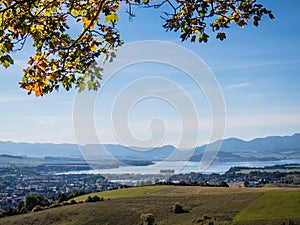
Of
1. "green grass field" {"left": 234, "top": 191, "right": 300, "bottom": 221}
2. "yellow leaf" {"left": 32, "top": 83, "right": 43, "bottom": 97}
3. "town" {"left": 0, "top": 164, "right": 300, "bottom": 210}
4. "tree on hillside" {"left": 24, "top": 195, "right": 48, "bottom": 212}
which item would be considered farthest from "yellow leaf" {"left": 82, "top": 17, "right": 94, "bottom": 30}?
"town" {"left": 0, "top": 164, "right": 300, "bottom": 210}

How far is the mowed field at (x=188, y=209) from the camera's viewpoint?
5206 cm

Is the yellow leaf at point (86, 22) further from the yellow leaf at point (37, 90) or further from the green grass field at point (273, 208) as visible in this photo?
the green grass field at point (273, 208)

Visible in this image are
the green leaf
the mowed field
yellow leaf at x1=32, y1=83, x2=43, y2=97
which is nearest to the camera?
the green leaf

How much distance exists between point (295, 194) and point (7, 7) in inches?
2512

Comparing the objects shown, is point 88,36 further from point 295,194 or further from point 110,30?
point 295,194

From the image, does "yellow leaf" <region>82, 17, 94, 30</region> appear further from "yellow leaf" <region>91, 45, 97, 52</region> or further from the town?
the town

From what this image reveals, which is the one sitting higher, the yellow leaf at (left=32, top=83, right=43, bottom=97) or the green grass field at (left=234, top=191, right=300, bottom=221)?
the yellow leaf at (left=32, top=83, right=43, bottom=97)

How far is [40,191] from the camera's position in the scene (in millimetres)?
122688

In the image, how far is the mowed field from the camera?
5206 cm

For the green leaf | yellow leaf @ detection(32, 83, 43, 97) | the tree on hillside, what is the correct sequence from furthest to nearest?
the tree on hillside
yellow leaf @ detection(32, 83, 43, 97)
the green leaf

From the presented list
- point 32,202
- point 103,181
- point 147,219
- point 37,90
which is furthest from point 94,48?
point 103,181

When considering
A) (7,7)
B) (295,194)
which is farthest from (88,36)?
(295,194)

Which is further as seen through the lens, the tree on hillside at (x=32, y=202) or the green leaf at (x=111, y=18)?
the tree on hillside at (x=32, y=202)

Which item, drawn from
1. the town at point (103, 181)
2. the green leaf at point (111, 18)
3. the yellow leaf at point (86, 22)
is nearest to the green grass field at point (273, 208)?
the town at point (103, 181)
